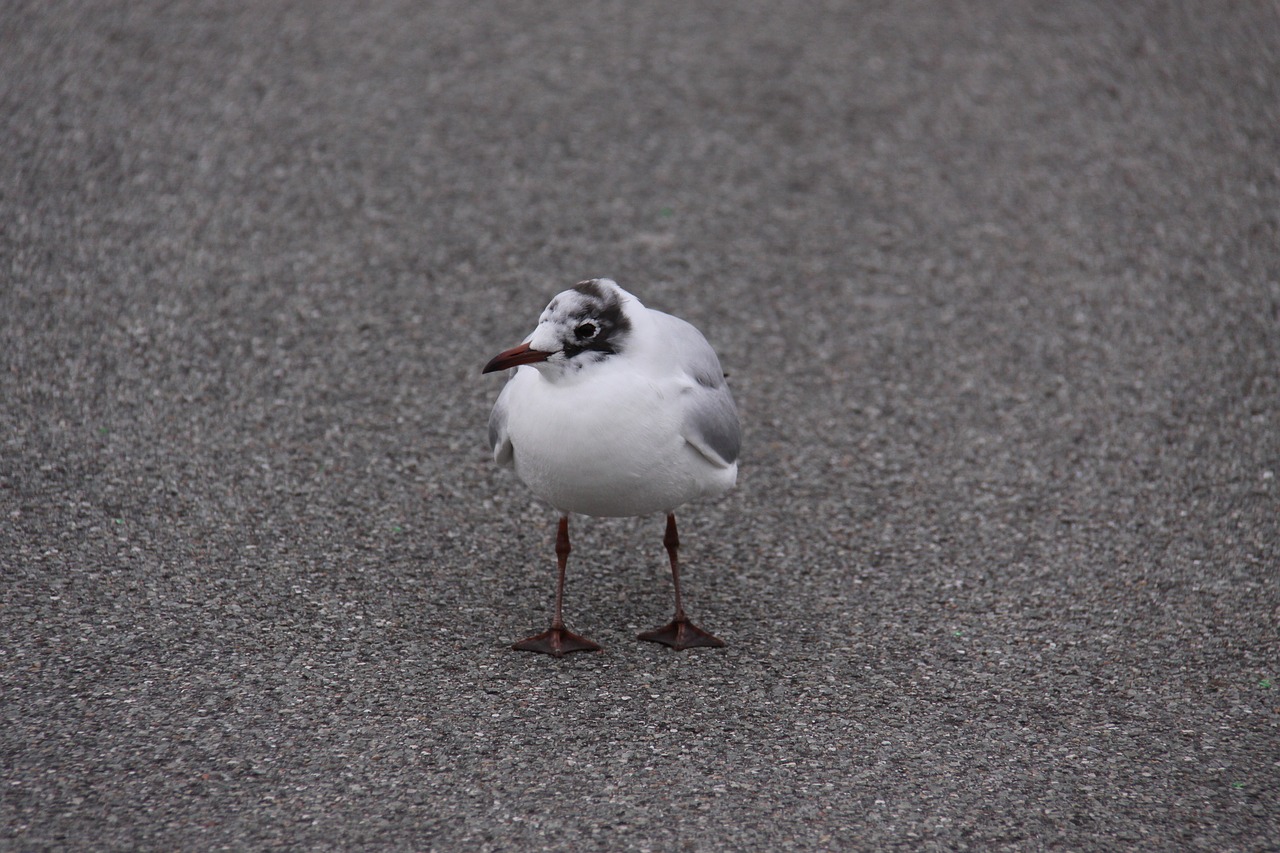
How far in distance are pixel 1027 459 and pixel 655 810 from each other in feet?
10.7

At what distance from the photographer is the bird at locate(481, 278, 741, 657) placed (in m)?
4.55

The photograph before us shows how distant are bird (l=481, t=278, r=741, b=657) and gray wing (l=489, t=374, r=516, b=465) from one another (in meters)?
0.02

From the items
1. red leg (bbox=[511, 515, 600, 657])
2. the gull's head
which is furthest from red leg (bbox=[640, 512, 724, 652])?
the gull's head

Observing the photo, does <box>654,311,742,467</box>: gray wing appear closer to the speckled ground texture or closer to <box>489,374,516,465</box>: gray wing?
<box>489,374,516,465</box>: gray wing

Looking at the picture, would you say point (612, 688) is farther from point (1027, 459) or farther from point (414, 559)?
point (1027, 459)

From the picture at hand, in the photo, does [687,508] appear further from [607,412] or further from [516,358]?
[516,358]

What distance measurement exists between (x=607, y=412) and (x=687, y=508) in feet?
5.86

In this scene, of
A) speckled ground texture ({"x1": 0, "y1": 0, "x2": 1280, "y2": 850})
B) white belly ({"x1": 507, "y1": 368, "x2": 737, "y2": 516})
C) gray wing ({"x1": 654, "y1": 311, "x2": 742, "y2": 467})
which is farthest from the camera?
gray wing ({"x1": 654, "y1": 311, "x2": 742, "y2": 467})

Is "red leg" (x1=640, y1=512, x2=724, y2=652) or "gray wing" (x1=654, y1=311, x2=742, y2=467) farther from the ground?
"gray wing" (x1=654, y1=311, x2=742, y2=467)

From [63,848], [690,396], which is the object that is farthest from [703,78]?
[63,848]

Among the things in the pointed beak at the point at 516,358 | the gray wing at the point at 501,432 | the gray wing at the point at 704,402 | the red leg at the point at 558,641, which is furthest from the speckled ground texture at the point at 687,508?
the pointed beak at the point at 516,358

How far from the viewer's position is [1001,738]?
4516 millimetres

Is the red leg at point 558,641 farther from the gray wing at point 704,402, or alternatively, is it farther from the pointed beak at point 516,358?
the pointed beak at point 516,358

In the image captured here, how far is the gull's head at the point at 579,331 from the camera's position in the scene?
4.57 metres
